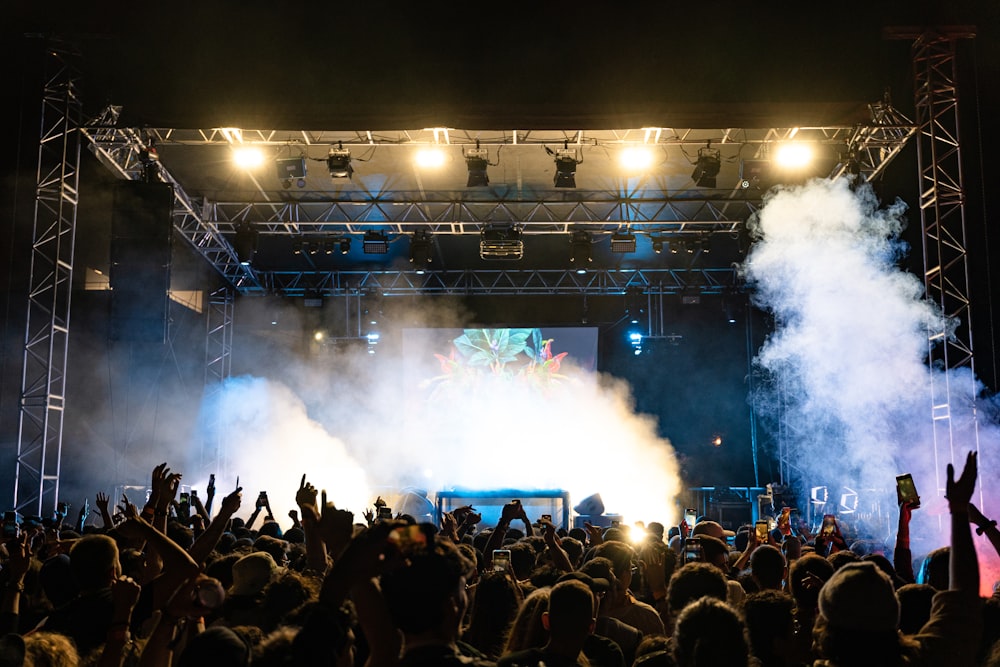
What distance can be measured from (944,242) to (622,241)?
603cm

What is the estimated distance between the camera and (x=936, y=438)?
35.3 feet

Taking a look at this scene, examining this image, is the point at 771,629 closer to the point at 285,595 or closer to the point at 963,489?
the point at 963,489

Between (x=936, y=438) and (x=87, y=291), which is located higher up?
(x=87, y=291)

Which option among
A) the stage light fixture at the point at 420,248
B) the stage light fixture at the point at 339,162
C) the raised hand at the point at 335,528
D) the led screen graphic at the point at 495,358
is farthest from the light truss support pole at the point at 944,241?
the led screen graphic at the point at 495,358

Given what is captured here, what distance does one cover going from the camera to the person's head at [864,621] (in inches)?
96.2

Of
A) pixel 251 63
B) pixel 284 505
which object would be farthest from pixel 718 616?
pixel 284 505

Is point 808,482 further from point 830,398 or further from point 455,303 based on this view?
point 455,303

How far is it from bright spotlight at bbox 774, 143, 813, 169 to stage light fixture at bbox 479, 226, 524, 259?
454cm

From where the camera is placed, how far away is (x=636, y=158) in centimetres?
1389

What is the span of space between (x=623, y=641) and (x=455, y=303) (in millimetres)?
17303

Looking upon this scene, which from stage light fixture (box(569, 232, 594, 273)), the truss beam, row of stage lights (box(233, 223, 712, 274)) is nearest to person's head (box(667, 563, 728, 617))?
row of stage lights (box(233, 223, 712, 274))

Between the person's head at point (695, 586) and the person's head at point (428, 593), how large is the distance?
5.20 ft

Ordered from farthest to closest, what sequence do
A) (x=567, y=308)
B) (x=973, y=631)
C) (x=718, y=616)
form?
(x=567, y=308) → (x=973, y=631) → (x=718, y=616)

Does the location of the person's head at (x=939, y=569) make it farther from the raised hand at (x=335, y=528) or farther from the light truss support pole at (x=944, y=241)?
the light truss support pole at (x=944, y=241)
